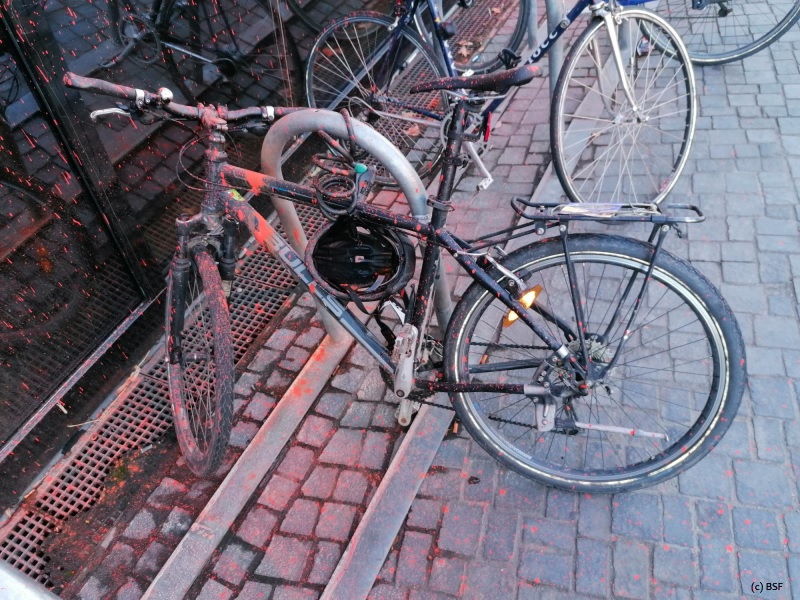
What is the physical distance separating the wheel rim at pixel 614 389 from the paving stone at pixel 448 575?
0.53m

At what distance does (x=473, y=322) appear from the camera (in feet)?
9.27

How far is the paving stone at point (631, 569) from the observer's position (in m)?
2.80

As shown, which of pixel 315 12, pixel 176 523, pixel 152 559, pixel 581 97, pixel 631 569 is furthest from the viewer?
pixel 581 97

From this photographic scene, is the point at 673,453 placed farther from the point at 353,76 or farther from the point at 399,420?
the point at 353,76

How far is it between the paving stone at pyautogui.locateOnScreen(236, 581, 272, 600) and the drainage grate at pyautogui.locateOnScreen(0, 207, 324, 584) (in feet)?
3.24

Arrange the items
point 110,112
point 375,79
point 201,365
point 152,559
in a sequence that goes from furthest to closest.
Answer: point 375,79 → point 201,365 → point 152,559 → point 110,112

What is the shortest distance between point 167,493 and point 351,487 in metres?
0.98

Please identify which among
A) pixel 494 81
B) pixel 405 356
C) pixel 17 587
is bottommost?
pixel 405 356

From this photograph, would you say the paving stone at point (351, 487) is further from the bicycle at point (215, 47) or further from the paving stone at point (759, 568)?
the bicycle at point (215, 47)

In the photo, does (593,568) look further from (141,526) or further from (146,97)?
(146,97)

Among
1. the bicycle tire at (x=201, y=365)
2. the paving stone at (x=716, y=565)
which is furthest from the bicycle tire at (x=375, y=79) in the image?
the paving stone at (x=716, y=565)

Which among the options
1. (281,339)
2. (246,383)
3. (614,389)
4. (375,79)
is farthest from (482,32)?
(246,383)

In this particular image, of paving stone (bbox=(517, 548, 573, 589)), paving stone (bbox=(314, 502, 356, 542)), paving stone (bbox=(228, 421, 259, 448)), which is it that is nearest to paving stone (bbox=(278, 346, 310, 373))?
paving stone (bbox=(228, 421, 259, 448))

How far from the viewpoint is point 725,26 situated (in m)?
6.03
